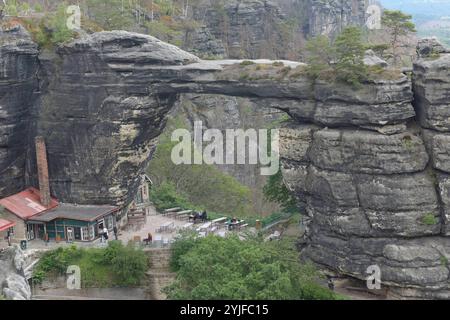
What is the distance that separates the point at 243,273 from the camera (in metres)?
26.9

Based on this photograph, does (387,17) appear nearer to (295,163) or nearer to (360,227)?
(295,163)

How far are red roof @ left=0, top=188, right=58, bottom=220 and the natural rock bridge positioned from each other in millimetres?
893

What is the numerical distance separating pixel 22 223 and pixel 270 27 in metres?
52.2

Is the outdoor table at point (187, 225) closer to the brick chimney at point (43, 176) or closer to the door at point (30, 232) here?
the brick chimney at point (43, 176)

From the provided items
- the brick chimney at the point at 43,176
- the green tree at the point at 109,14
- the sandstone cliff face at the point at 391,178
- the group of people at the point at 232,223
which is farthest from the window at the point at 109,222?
the green tree at the point at 109,14

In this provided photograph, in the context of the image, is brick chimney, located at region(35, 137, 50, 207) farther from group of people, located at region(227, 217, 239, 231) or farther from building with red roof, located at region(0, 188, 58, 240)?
group of people, located at region(227, 217, 239, 231)

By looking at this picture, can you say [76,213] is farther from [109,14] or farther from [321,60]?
[109,14]

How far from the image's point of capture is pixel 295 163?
31.1 meters

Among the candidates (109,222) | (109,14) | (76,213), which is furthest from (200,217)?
(109,14)

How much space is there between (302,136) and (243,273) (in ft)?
24.8

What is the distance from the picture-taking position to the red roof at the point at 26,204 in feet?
111

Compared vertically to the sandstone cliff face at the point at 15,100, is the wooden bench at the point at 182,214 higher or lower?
lower

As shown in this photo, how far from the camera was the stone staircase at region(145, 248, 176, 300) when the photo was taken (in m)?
31.8

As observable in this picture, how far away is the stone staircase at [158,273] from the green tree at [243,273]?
2.21 meters
